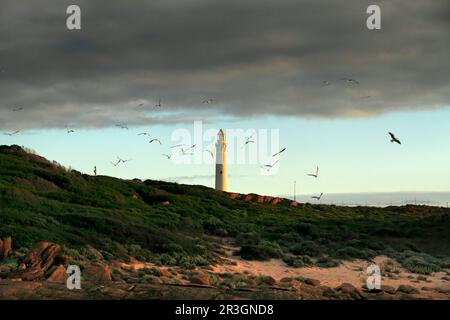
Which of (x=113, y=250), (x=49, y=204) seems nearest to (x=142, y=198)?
(x=49, y=204)

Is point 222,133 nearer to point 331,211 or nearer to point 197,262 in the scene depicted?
point 331,211

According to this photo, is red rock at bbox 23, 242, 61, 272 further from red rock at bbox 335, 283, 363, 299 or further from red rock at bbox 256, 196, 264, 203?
red rock at bbox 256, 196, 264, 203

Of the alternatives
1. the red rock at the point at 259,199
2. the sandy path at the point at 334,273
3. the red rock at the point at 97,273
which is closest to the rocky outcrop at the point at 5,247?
the red rock at the point at 97,273

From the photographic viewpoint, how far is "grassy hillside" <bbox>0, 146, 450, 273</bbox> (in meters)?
30.5

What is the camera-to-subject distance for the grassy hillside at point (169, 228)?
30.5 m

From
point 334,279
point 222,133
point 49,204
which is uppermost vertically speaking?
point 222,133

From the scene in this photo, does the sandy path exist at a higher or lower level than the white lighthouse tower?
lower

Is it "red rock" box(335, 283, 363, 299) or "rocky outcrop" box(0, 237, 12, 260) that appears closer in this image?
"red rock" box(335, 283, 363, 299)

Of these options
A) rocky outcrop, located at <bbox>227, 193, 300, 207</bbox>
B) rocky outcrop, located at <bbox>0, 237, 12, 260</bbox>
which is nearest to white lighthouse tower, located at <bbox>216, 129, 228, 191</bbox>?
rocky outcrop, located at <bbox>227, 193, 300, 207</bbox>

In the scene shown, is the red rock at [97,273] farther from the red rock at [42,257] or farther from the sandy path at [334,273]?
the sandy path at [334,273]
